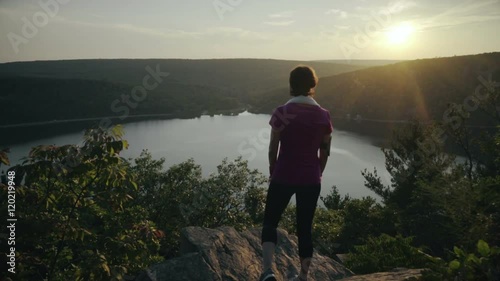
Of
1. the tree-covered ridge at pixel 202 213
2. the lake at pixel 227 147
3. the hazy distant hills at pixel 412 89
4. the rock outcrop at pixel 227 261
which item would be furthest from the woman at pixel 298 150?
the hazy distant hills at pixel 412 89

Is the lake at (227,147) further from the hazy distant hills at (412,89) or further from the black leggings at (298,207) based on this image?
the black leggings at (298,207)

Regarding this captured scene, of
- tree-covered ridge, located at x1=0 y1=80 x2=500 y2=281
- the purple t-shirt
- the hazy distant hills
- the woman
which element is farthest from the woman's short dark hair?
the hazy distant hills

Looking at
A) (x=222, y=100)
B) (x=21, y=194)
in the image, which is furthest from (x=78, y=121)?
(x=21, y=194)

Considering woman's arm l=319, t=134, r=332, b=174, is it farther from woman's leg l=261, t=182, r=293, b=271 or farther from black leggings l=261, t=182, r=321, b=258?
woman's leg l=261, t=182, r=293, b=271

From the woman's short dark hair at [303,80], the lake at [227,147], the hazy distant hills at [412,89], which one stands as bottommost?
the lake at [227,147]

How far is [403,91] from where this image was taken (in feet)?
444

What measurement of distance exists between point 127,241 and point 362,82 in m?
162

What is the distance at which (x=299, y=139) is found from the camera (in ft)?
12.4

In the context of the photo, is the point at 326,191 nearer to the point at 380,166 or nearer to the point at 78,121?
the point at 380,166

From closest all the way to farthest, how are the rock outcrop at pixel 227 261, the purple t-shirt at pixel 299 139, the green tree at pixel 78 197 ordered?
the purple t-shirt at pixel 299 139 < the green tree at pixel 78 197 < the rock outcrop at pixel 227 261

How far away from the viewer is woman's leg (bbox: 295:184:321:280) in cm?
396

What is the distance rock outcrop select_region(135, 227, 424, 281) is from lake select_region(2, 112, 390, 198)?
157 ft

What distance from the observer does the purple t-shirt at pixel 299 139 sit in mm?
3770

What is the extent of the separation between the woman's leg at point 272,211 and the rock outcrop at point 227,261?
1942 millimetres
